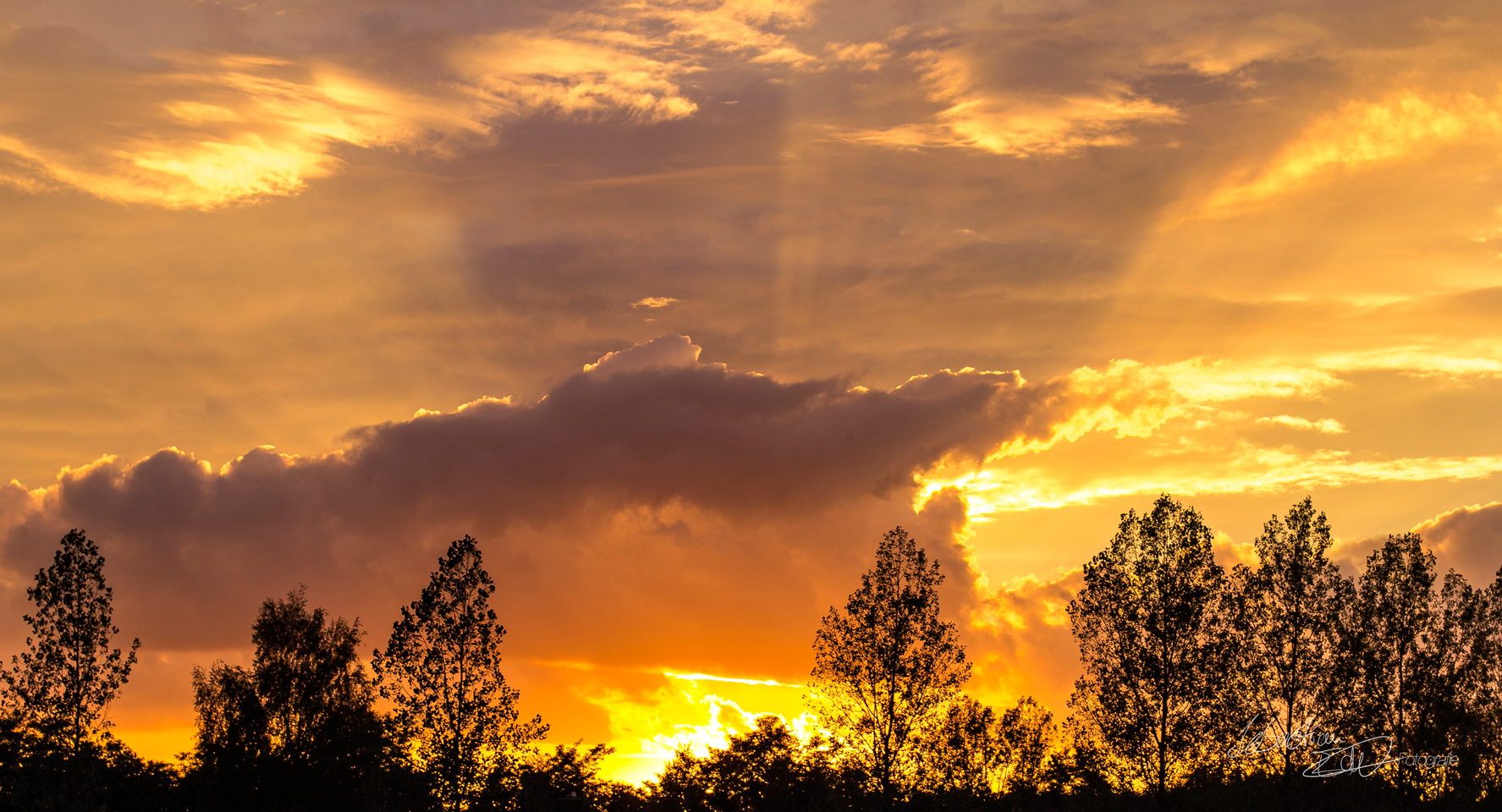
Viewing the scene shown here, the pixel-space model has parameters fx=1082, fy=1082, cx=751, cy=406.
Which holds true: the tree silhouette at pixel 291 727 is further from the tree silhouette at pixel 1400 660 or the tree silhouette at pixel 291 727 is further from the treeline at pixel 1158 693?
the tree silhouette at pixel 1400 660

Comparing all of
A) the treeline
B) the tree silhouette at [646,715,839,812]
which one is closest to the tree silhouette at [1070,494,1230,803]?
the treeline

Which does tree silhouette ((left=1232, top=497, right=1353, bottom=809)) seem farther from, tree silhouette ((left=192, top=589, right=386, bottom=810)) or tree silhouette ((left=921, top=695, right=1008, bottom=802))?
tree silhouette ((left=192, top=589, right=386, bottom=810))

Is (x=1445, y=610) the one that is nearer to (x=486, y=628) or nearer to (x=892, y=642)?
(x=892, y=642)

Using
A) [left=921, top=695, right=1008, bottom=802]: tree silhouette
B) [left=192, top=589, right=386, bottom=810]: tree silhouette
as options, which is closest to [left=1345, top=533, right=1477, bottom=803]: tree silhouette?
[left=921, top=695, right=1008, bottom=802]: tree silhouette

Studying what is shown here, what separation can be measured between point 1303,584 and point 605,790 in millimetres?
70160

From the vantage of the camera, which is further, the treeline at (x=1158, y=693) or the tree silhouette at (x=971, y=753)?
the tree silhouette at (x=971, y=753)

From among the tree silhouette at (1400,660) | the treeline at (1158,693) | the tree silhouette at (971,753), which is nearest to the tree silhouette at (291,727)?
the treeline at (1158,693)

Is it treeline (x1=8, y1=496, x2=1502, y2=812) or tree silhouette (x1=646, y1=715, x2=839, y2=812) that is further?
tree silhouette (x1=646, y1=715, x2=839, y2=812)

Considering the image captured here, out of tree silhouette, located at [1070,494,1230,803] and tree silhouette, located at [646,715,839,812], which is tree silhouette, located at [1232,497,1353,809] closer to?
tree silhouette, located at [1070,494,1230,803]

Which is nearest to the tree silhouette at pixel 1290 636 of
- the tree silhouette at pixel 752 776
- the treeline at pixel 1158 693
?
the treeline at pixel 1158 693

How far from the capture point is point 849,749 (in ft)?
244

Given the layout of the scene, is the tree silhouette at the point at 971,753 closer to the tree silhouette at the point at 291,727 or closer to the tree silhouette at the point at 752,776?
the tree silhouette at the point at 752,776

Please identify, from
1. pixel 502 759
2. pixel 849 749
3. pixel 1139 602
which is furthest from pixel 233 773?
pixel 1139 602

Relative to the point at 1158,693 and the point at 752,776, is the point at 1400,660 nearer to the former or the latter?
the point at 1158,693
